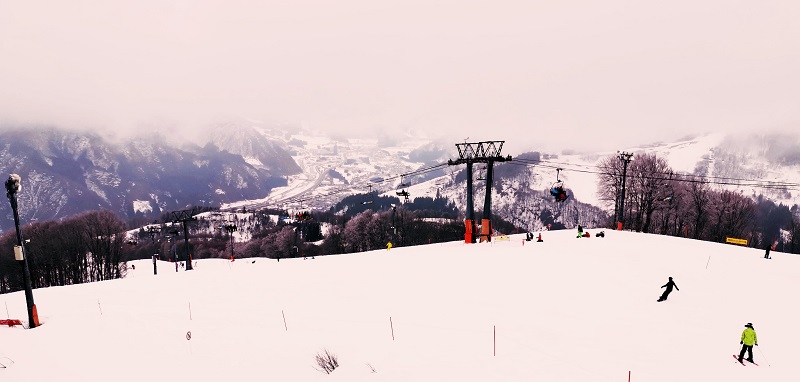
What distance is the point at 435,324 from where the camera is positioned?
15.9 metres

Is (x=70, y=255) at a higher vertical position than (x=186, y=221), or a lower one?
lower

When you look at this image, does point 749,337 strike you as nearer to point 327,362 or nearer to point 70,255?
point 327,362

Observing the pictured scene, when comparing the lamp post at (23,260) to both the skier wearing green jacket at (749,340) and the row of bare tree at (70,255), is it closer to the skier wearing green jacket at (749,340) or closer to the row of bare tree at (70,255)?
the skier wearing green jacket at (749,340)

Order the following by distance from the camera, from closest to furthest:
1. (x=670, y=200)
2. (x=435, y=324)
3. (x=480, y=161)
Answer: (x=435, y=324), (x=480, y=161), (x=670, y=200)

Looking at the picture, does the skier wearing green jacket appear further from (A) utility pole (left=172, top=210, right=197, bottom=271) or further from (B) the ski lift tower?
(A) utility pole (left=172, top=210, right=197, bottom=271)

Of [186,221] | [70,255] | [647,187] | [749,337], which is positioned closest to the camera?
[749,337]

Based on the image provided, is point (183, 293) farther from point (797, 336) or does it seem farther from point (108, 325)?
point (797, 336)

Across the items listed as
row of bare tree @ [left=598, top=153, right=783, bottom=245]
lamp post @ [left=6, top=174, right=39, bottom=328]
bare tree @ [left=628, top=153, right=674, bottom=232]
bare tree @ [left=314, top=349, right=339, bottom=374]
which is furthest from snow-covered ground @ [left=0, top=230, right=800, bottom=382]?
row of bare tree @ [left=598, top=153, right=783, bottom=245]

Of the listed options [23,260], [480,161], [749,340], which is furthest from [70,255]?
[749,340]

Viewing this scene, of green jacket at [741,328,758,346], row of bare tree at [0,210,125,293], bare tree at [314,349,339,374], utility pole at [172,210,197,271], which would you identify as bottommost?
row of bare tree at [0,210,125,293]

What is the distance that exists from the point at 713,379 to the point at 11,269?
298 ft

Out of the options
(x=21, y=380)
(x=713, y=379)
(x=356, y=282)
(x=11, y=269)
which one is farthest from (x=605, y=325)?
(x=11, y=269)

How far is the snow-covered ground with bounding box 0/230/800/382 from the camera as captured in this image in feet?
40.5

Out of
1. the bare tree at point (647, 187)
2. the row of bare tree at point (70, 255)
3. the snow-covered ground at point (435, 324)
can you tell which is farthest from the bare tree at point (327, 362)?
the row of bare tree at point (70, 255)
